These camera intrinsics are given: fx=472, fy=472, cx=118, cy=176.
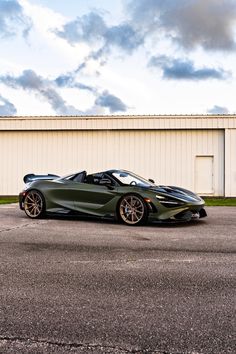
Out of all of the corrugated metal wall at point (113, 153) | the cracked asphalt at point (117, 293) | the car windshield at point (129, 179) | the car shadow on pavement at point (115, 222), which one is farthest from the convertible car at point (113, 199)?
the corrugated metal wall at point (113, 153)

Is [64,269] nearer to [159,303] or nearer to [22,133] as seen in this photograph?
[159,303]

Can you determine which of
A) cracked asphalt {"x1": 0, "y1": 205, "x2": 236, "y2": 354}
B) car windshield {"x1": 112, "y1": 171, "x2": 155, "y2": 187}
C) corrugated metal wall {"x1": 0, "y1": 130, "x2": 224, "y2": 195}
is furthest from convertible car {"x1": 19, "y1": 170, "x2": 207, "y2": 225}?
corrugated metal wall {"x1": 0, "y1": 130, "x2": 224, "y2": 195}

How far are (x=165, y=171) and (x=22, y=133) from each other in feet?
25.9

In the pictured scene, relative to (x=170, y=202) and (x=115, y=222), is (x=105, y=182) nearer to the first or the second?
(x=115, y=222)

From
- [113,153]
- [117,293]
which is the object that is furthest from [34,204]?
[113,153]

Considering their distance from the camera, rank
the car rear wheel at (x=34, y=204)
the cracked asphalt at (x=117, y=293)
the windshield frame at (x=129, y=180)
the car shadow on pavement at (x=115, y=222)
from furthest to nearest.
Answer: the car rear wheel at (x=34, y=204) < the windshield frame at (x=129, y=180) < the car shadow on pavement at (x=115, y=222) < the cracked asphalt at (x=117, y=293)

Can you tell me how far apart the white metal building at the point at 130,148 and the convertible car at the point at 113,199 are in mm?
13849

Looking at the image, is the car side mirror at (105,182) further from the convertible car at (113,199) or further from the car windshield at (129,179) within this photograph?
the car windshield at (129,179)

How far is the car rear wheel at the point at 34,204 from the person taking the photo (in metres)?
10.6

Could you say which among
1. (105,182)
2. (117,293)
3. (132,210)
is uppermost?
(105,182)

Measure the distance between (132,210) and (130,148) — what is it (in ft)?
49.1

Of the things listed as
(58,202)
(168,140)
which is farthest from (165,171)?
(58,202)

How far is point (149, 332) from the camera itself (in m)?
3.31

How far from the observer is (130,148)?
2430 cm
